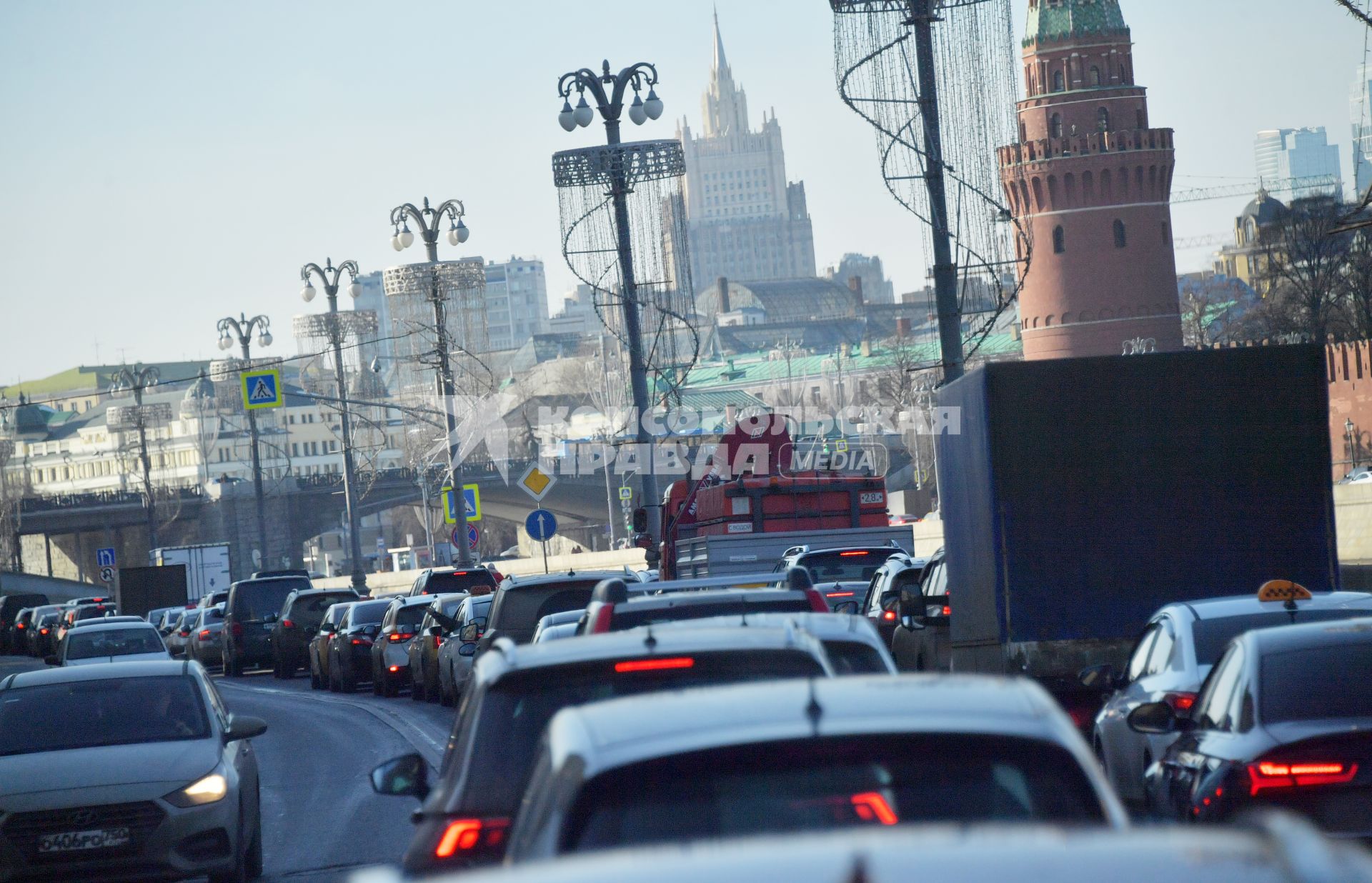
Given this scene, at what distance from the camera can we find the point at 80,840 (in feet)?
34.4

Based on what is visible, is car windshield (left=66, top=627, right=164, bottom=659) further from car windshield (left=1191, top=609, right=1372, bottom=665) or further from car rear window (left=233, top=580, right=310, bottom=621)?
car windshield (left=1191, top=609, right=1372, bottom=665)

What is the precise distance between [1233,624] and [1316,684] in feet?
8.00

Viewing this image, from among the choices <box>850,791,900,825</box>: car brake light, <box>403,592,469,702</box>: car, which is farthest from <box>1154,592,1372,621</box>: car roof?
<box>403,592,469,702</box>: car

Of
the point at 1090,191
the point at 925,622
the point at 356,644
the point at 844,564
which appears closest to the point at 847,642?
the point at 925,622

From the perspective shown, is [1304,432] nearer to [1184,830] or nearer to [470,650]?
[470,650]

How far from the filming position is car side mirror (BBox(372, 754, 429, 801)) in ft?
22.9

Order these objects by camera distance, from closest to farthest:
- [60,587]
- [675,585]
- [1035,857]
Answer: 1. [1035,857]
2. [675,585]
3. [60,587]

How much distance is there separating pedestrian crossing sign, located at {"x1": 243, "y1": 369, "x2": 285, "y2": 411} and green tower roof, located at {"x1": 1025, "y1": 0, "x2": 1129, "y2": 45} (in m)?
63.0

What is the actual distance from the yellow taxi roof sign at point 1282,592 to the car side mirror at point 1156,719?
164 centimetres

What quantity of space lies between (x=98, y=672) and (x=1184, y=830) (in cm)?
1041

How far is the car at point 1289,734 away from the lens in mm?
7695

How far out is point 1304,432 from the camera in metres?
13.7

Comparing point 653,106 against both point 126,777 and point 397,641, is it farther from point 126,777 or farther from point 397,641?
point 126,777

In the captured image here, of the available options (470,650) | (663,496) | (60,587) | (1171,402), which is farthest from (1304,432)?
(60,587)
